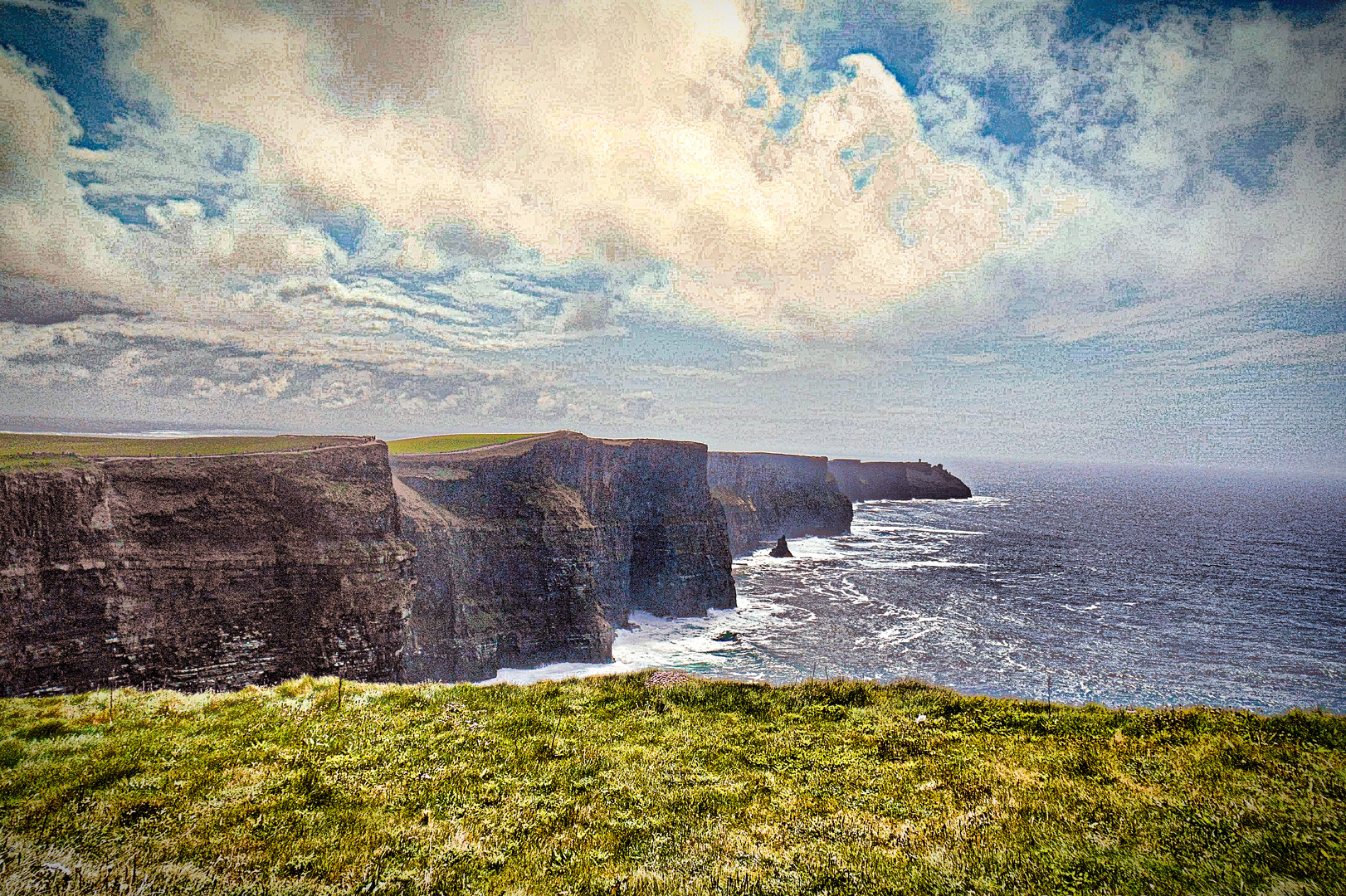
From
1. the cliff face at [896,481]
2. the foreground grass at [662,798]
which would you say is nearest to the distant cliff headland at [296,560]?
the foreground grass at [662,798]

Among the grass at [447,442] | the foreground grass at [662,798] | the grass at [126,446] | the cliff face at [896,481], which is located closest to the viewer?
the foreground grass at [662,798]

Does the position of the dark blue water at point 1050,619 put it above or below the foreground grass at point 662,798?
below

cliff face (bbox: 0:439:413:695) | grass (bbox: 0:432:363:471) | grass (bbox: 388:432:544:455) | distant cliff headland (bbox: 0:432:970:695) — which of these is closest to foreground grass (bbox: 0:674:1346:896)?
cliff face (bbox: 0:439:413:695)

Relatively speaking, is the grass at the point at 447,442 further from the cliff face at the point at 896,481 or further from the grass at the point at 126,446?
the cliff face at the point at 896,481

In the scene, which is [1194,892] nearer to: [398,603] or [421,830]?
[421,830]

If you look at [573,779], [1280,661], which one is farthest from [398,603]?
[1280,661]
